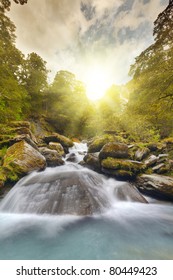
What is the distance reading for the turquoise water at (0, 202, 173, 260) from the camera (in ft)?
8.86

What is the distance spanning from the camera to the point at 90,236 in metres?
3.29

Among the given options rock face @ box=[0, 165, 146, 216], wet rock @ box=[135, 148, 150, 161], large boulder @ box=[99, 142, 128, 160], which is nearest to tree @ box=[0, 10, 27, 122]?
rock face @ box=[0, 165, 146, 216]

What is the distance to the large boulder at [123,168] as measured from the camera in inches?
261

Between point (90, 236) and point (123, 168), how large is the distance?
406 centimetres

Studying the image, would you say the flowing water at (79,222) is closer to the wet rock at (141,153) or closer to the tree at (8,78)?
the wet rock at (141,153)

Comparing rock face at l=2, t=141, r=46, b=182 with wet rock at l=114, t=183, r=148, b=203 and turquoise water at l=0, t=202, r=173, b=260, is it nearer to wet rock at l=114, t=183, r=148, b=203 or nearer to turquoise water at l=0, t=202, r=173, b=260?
turquoise water at l=0, t=202, r=173, b=260

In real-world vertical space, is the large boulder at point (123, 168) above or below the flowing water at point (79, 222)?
above

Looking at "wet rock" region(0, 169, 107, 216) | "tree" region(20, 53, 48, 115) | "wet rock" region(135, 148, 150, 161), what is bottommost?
"wet rock" region(0, 169, 107, 216)

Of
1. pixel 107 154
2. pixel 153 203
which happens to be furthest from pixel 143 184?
pixel 107 154

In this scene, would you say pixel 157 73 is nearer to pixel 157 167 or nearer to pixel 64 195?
pixel 157 167

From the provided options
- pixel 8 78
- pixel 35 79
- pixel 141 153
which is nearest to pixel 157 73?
pixel 141 153

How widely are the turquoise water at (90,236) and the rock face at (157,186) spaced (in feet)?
2.56

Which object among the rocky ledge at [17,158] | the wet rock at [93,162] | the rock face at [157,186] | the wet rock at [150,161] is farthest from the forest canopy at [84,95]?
the wet rock at [93,162]
